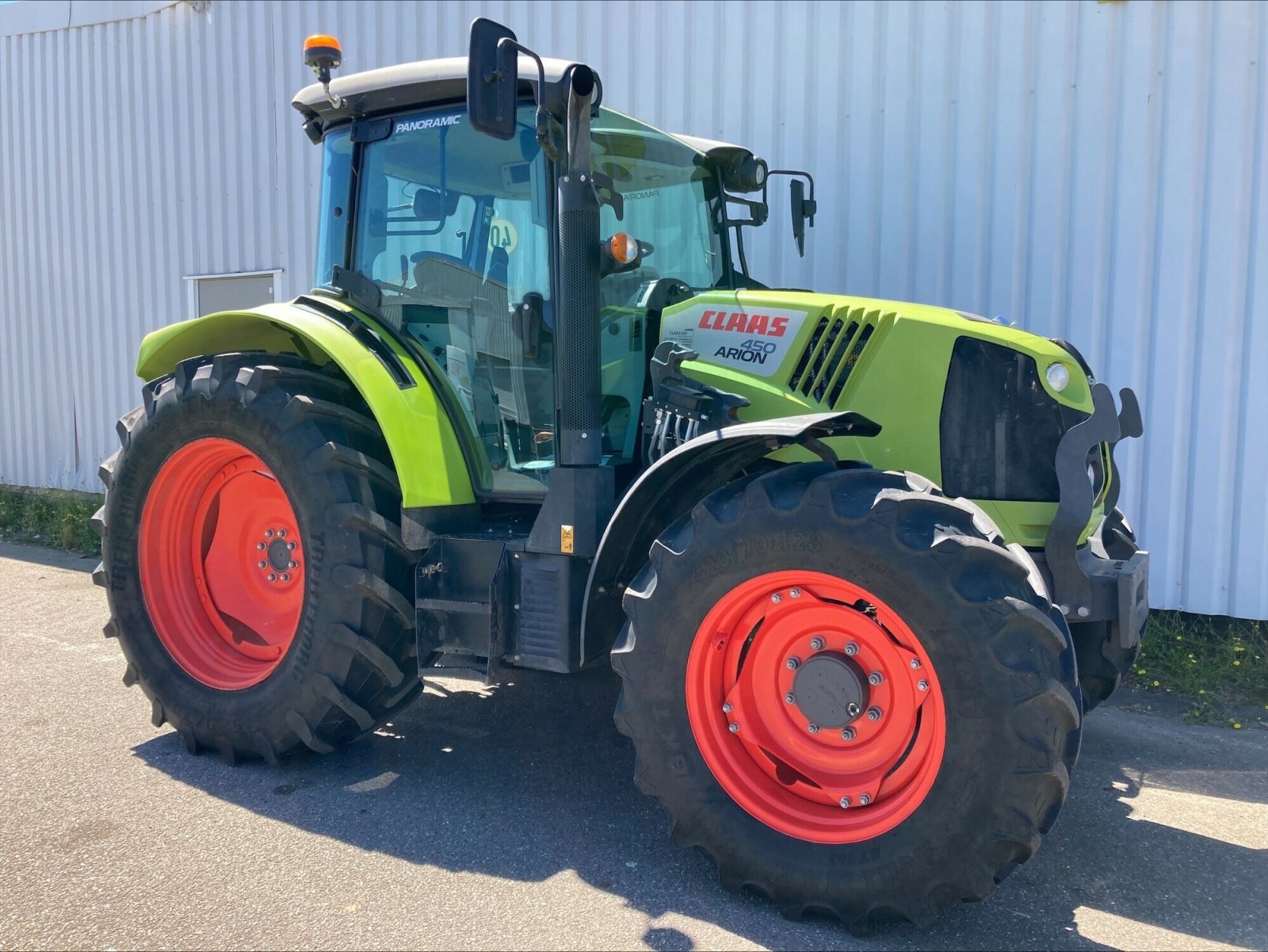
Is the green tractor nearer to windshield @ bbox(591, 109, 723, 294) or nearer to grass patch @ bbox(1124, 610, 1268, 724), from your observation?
windshield @ bbox(591, 109, 723, 294)

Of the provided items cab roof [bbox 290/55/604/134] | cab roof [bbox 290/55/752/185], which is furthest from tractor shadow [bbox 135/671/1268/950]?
cab roof [bbox 290/55/604/134]

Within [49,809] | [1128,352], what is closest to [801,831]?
[49,809]

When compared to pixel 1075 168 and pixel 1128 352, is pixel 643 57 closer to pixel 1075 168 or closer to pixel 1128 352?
pixel 1075 168

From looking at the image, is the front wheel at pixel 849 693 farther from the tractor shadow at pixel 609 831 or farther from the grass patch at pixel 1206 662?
the grass patch at pixel 1206 662

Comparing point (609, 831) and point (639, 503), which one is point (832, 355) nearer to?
point (639, 503)

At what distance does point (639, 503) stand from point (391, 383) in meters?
1.10

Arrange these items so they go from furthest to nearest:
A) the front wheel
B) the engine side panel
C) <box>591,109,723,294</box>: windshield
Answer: <box>591,109,723,294</box>: windshield < the engine side panel < the front wheel

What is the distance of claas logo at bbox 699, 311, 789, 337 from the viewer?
10.9ft

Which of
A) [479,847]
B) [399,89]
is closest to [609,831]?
[479,847]

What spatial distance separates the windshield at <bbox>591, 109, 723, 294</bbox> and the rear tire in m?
1.28

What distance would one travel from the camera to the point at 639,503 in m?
3.09

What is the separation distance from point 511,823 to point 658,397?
149 centimetres

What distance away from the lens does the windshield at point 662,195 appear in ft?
11.9

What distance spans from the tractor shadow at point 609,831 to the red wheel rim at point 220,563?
0.42m
